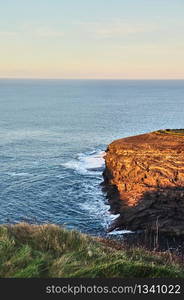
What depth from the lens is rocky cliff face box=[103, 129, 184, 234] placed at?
141 feet

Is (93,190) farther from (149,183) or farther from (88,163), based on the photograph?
(88,163)

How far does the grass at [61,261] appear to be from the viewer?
8.72 meters

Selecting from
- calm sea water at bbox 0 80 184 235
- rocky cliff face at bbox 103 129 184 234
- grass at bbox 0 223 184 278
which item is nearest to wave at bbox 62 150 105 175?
calm sea water at bbox 0 80 184 235

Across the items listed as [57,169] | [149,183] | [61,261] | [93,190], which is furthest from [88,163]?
[61,261]

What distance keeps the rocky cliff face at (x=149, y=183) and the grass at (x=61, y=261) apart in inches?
1225

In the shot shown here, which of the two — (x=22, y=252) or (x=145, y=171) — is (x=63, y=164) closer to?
(x=145, y=171)

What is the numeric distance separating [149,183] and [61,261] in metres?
39.1

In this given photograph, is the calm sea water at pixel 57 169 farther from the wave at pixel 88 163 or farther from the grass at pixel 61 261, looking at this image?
the grass at pixel 61 261

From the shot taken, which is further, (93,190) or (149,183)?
(93,190)

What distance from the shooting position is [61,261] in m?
9.19

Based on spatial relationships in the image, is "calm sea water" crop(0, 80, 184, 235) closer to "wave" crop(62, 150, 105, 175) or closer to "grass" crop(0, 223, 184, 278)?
"wave" crop(62, 150, 105, 175)

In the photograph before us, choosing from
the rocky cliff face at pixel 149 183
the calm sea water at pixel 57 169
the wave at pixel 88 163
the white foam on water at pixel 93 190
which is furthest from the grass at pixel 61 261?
the wave at pixel 88 163

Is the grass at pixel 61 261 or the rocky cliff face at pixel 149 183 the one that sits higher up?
the grass at pixel 61 261

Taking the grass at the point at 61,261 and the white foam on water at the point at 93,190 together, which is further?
the white foam on water at the point at 93,190
